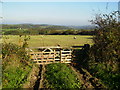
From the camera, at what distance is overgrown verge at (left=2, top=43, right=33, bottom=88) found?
9.03 m

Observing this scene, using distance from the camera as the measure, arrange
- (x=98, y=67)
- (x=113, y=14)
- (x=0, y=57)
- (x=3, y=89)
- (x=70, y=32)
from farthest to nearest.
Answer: (x=70, y=32) < (x=113, y=14) < (x=98, y=67) < (x=0, y=57) < (x=3, y=89)

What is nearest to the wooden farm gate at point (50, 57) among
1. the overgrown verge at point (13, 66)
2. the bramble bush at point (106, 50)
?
Answer: the overgrown verge at point (13, 66)

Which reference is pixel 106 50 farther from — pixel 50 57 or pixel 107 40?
pixel 50 57

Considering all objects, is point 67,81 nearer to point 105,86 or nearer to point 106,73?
point 105,86

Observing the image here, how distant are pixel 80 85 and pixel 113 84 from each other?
1.62 meters

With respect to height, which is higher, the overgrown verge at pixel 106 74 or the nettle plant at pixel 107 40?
the nettle plant at pixel 107 40

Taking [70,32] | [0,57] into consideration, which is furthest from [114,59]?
[70,32]

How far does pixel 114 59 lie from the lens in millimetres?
12109

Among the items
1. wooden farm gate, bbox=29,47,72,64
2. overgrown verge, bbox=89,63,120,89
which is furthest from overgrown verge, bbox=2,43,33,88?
overgrown verge, bbox=89,63,120,89

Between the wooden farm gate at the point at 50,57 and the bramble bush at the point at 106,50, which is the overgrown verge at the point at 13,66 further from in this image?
the bramble bush at the point at 106,50

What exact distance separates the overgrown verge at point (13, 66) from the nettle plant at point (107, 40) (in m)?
5.18

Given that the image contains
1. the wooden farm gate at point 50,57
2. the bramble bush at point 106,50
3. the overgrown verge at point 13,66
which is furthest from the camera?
the wooden farm gate at point 50,57

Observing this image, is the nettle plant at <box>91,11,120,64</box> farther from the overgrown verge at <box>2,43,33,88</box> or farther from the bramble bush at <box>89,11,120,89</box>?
the overgrown verge at <box>2,43,33,88</box>

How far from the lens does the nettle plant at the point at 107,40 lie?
12070 mm
